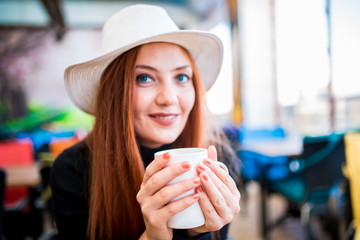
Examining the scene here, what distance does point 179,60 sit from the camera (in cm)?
76

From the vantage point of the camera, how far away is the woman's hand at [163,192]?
0.44 metres

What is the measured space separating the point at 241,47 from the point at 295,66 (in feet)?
4.06

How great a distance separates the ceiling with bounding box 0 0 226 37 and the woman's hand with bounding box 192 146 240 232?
510 cm

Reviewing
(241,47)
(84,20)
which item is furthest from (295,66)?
(84,20)

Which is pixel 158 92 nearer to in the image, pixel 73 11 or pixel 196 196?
pixel 196 196

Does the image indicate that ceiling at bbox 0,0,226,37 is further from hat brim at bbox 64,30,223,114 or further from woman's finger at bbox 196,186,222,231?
woman's finger at bbox 196,186,222,231

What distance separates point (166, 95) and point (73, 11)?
5.43 metres

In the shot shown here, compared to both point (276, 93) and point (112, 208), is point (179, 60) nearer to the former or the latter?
point (112, 208)

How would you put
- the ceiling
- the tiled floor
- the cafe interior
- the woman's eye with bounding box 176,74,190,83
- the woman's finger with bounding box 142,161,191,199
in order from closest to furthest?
the woman's finger with bounding box 142,161,191,199
the woman's eye with bounding box 176,74,190,83
the cafe interior
the tiled floor
the ceiling

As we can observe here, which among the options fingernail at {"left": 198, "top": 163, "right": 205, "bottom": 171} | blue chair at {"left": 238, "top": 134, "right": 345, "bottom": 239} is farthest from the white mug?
blue chair at {"left": 238, "top": 134, "right": 345, "bottom": 239}

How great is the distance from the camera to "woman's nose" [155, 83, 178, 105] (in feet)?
2.30

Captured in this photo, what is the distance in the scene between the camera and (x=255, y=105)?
4262mm

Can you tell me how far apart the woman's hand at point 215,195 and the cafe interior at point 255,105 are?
16.7 inches

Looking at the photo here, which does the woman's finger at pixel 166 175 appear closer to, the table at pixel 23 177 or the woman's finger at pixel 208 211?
the woman's finger at pixel 208 211
